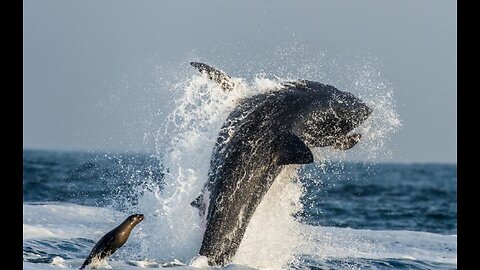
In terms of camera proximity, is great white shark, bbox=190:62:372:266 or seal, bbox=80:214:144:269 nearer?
seal, bbox=80:214:144:269

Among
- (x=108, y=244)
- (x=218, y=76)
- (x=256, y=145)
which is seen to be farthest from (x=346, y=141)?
(x=108, y=244)

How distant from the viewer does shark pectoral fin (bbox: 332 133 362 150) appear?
13.4 m

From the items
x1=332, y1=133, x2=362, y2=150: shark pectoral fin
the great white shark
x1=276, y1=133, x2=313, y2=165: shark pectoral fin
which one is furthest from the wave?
x1=332, y1=133, x2=362, y2=150: shark pectoral fin

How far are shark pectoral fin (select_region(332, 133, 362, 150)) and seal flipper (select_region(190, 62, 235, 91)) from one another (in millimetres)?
1823

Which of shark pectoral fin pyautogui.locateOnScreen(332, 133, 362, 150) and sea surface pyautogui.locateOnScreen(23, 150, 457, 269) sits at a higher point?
shark pectoral fin pyautogui.locateOnScreen(332, 133, 362, 150)

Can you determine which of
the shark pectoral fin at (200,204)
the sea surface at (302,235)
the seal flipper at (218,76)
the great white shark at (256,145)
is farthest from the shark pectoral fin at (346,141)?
the shark pectoral fin at (200,204)

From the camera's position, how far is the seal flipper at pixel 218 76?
43.5 ft

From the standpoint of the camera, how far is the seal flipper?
13.3 metres

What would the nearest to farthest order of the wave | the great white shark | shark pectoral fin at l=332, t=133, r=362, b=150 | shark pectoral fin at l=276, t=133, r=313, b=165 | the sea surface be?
shark pectoral fin at l=276, t=133, r=313, b=165 < the great white shark < the wave < the sea surface < shark pectoral fin at l=332, t=133, r=362, b=150

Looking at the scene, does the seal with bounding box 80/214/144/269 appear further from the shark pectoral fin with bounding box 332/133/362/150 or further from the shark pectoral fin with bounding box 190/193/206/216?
the shark pectoral fin with bounding box 332/133/362/150

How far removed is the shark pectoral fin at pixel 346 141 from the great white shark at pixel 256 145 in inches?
7.0

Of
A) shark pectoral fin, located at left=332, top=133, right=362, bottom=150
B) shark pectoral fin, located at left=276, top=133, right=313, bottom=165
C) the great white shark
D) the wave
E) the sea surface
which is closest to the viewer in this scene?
shark pectoral fin, located at left=276, top=133, right=313, bottom=165

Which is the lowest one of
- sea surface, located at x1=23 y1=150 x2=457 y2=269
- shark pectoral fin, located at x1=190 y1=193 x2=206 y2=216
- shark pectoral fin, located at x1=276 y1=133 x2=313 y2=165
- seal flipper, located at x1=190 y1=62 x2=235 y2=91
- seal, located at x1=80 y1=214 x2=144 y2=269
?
sea surface, located at x1=23 y1=150 x2=457 y2=269

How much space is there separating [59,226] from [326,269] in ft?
22.7
